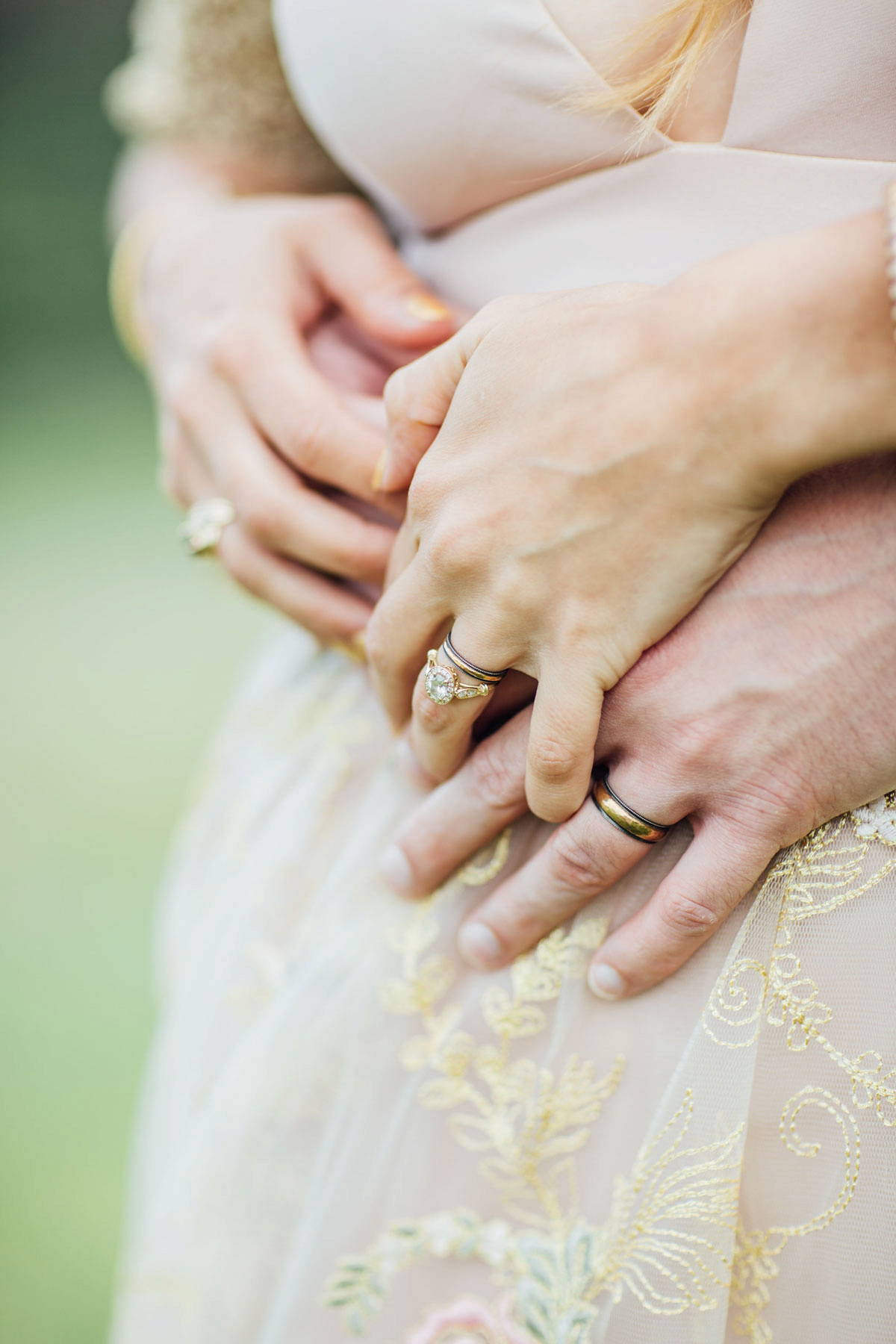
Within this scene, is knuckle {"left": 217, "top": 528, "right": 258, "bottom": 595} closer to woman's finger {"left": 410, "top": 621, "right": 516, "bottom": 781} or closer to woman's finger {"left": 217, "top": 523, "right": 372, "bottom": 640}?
woman's finger {"left": 217, "top": 523, "right": 372, "bottom": 640}

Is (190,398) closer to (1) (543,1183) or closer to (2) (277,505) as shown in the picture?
(2) (277,505)

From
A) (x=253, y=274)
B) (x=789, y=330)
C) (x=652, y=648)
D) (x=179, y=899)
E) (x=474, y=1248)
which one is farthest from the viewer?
(x=179, y=899)

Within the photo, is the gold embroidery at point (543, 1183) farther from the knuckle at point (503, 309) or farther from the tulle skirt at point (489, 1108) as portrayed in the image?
the knuckle at point (503, 309)

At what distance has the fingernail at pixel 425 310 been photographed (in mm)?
677

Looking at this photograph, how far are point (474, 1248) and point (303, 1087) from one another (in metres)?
0.15

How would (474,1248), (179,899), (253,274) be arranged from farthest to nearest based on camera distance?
(179,899), (253,274), (474,1248)

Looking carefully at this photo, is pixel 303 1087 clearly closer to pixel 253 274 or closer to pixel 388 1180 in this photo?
pixel 388 1180

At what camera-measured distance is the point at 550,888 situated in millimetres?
533

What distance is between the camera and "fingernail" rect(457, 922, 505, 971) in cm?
57

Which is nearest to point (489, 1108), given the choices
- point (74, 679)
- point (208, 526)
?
point (208, 526)

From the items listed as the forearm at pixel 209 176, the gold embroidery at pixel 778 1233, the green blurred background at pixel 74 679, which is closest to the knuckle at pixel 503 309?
the gold embroidery at pixel 778 1233

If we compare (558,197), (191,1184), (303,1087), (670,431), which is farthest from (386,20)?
(191,1184)

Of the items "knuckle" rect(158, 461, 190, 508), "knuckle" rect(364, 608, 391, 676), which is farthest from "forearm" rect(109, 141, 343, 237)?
"knuckle" rect(364, 608, 391, 676)

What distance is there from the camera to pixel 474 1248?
0.59m
